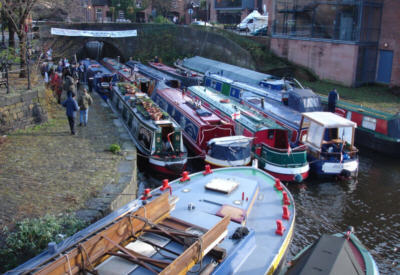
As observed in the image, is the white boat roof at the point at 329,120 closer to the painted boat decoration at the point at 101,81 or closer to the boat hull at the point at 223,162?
the boat hull at the point at 223,162

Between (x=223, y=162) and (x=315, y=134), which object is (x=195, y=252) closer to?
(x=223, y=162)

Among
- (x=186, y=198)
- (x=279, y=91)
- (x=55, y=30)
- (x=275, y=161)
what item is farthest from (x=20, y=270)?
(x=55, y=30)

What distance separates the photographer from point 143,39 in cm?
3516

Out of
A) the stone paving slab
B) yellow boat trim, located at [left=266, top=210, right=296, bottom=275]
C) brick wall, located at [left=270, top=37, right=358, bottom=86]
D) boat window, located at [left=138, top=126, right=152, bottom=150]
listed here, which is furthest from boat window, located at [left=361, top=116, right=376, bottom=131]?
yellow boat trim, located at [left=266, top=210, right=296, bottom=275]

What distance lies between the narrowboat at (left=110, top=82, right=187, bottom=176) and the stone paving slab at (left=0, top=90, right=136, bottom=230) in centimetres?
72

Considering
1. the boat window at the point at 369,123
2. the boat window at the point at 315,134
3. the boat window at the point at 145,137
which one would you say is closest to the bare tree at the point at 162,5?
the boat window at the point at 369,123

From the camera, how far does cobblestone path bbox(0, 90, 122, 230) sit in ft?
29.2

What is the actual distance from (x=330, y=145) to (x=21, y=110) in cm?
1179

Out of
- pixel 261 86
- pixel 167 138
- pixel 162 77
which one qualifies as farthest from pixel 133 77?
pixel 167 138

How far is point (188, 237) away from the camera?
19.1 feet

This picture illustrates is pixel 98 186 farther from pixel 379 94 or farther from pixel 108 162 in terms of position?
pixel 379 94

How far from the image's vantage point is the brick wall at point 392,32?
2511cm

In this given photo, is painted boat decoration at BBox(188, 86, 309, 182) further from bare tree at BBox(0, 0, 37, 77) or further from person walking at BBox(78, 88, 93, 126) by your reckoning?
bare tree at BBox(0, 0, 37, 77)

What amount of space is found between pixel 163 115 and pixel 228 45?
20.1 metres
